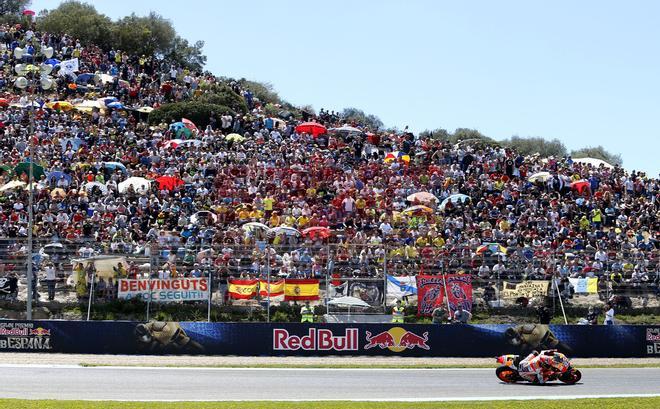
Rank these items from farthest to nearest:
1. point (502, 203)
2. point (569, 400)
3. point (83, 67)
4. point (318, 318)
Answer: point (83, 67), point (502, 203), point (318, 318), point (569, 400)

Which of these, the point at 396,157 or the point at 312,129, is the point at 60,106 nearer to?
the point at 312,129

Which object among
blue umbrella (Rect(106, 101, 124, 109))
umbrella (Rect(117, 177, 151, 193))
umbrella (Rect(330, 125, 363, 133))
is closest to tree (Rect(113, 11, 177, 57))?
blue umbrella (Rect(106, 101, 124, 109))

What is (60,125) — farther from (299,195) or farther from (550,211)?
(550,211)

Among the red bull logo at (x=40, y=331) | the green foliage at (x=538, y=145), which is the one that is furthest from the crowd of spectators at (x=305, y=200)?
the green foliage at (x=538, y=145)

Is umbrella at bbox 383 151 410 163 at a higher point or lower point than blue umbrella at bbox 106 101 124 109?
lower

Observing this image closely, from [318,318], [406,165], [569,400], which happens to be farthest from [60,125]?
[569,400]

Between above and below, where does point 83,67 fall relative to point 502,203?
above

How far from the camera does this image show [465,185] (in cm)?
4953

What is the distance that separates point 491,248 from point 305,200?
31.6 feet

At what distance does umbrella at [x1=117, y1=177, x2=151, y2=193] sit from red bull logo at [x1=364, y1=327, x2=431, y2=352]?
49.8 ft

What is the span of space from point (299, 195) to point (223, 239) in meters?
8.10

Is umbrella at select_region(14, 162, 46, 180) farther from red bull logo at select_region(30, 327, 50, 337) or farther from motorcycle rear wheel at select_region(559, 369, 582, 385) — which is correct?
motorcycle rear wheel at select_region(559, 369, 582, 385)

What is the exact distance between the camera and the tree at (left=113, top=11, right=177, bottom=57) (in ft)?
267

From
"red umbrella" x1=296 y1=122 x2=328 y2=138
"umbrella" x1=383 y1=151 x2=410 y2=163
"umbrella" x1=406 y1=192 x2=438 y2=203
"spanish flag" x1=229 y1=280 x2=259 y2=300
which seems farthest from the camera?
"red umbrella" x1=296 y1=122 x2=328 y2=138
